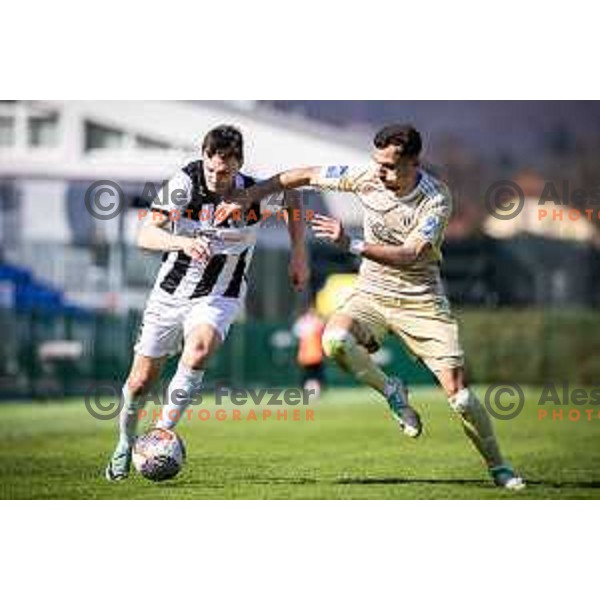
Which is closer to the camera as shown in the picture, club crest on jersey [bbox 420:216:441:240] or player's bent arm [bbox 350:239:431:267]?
player's bent arm [bbox 350:239:431:267]

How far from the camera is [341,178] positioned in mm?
8367

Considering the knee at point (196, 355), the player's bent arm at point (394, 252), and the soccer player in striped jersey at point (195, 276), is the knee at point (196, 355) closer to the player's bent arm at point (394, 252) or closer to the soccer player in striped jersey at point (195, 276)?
the soccer player in striped jersey at point (195, 276)

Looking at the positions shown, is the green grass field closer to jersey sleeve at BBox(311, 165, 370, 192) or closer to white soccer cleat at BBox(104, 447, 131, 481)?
white soccer cleat at BBox(104, 447, 131, 481)

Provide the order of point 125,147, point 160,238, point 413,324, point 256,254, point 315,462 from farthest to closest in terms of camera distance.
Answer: point 256,254, point 125,147, point 315,462, point 413,324, point 160,238

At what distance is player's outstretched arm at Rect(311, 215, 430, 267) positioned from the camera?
7.46m

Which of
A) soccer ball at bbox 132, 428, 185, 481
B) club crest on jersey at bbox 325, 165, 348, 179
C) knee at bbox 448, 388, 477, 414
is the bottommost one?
soccer ball at bbox 132, 428, 185, 481

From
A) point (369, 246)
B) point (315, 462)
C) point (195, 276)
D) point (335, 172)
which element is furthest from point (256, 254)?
point (369, 246)

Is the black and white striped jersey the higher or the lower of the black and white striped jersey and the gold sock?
the higher

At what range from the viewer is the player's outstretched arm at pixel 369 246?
746cm

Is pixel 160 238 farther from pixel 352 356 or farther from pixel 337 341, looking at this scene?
pixel 352 356

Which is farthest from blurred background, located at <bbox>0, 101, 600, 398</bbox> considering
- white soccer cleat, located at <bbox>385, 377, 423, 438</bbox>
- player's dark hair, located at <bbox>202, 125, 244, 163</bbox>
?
white soccer cleat, located at <bbox>385, 377, 423, 438</bbox>

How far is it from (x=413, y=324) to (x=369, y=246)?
0.69 m

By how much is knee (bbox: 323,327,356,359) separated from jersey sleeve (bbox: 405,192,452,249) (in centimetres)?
58
